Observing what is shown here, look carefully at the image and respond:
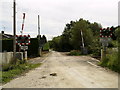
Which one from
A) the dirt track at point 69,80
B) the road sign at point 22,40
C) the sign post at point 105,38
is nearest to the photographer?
the dirt track at point 69,80

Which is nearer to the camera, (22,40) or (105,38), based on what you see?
(105,38)

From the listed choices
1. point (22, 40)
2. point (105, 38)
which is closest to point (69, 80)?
point (105, 38)

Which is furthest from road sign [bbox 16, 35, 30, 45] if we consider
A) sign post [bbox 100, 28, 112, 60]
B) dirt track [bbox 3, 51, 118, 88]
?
dirt track [bbox 3, 51, 118, 88]

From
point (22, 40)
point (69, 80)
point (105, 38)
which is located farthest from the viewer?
point (22, 40)

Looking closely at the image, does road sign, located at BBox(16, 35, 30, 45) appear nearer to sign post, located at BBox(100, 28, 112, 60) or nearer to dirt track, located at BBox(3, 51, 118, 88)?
sign post, located at BBox(100, 28, 112, 60)

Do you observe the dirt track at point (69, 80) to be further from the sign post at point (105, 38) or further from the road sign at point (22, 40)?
the road sign at point (22, 40)

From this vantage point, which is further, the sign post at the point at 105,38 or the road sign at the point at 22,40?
the road sign at the point at 22,40

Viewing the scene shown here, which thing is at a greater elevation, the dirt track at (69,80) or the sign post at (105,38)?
the sign post at (105,38)

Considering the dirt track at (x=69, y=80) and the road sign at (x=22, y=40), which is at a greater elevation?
the road sign at (x=22, y=40)

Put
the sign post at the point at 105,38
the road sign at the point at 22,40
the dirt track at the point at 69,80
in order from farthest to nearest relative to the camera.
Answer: the road sign at the point at 22,40 → the sign post at the point at 105,38 → the dirt track at the point at 69,80

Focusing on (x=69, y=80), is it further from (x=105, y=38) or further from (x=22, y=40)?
(x=22, y=40)

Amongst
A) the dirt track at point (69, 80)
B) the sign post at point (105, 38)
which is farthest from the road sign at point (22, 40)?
the dirt track at point (69, 80)

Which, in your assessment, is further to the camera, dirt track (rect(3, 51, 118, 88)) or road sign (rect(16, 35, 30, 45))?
road sign (rect(16, 35, 30, 45))

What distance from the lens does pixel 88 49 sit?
44.0 meters
